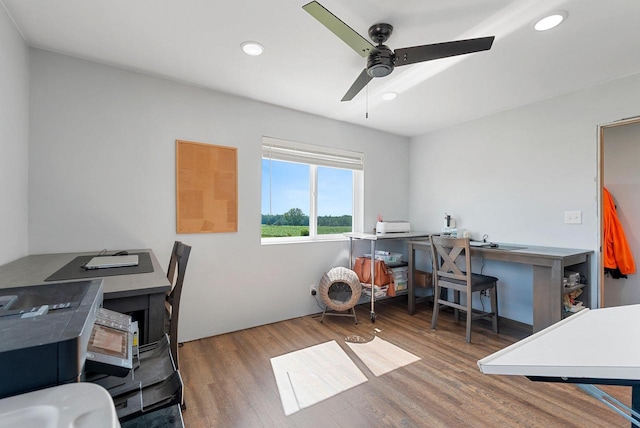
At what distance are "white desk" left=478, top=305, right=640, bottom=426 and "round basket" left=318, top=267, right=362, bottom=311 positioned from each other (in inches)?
81.0

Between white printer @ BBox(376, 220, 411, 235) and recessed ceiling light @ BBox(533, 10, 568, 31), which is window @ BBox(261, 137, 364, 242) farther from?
recessed ceiling light @ BBox(533, 10, 568, 31)

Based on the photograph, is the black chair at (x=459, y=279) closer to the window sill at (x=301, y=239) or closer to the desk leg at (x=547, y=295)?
the desk leg at (x=547, y=295)

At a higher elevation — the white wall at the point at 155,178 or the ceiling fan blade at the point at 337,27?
the ceiling fan blade at the point at 337,27

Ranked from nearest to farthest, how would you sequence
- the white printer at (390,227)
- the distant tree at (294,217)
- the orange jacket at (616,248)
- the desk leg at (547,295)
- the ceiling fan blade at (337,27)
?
the ceiling fan blade at (337,27)
the desk leg at (547,295)
the orange jacket at (616,248)
the distant tree at (294,217)
the white printer at (390,227)

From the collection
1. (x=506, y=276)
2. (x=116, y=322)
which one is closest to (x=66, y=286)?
(x=116, y=322)

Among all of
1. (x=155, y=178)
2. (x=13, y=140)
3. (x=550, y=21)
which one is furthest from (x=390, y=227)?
(x=13, y=140)

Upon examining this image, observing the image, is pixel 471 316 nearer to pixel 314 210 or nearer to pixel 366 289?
pixel 366 289

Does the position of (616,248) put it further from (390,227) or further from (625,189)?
(390,227)

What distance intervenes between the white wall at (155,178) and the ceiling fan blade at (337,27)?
1558 mm

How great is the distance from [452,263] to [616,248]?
70.4 inches

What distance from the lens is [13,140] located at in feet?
5.60

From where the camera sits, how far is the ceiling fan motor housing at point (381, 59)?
5.35 feet

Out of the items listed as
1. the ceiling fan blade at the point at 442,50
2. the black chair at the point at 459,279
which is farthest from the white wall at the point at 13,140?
the black chair at the point at 459,279

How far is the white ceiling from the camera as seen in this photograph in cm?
158
